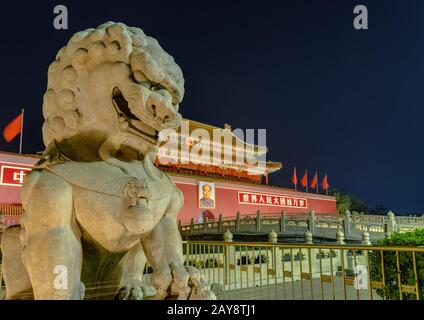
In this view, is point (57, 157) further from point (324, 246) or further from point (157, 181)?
point (324, 246)

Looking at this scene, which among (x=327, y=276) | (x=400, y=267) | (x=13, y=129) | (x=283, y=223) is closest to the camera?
(x=400, y=267)

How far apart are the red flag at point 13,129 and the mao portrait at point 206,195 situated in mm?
8375

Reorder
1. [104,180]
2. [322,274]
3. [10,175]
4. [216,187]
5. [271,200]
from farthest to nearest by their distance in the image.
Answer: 1. [271,200]
2. [216,187]
3. [10,175]
4. [322,274]
5. [104,180]

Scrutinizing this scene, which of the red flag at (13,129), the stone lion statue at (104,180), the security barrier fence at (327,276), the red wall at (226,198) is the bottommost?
the security barrier fence at (327,276)

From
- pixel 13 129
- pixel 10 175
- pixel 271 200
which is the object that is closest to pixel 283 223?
pixel 271 200

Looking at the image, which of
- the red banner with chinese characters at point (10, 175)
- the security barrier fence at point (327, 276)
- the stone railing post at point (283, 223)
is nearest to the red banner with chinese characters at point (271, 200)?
the stone railing post at point (283, 223)

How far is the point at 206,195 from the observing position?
672 inches

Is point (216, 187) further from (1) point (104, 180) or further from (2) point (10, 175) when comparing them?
(1) point (104, 180)

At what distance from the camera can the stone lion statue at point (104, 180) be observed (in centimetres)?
160

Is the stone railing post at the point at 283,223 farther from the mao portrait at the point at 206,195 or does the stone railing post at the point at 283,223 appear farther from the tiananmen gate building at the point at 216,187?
the mao portrait at the point at 206,195

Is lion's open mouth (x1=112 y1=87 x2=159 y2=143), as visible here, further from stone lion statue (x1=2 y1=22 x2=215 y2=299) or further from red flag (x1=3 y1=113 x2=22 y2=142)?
red flag (x1=3 y1=113 x2=22 y2=142)

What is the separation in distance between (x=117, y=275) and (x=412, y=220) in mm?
15864

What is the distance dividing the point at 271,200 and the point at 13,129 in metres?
13.8
